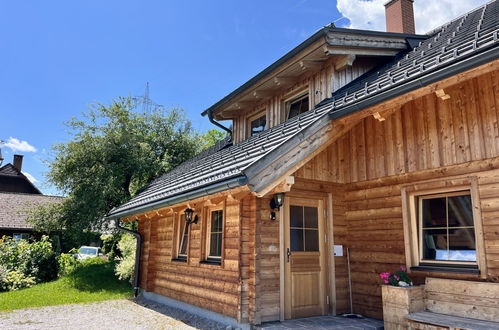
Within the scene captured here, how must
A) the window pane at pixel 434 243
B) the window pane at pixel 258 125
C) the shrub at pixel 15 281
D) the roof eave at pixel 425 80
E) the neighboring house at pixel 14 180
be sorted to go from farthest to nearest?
the neighboring house at pixel 14 180
the shrub at pixel 15 281
the window pane at pixel 258 125
the window pane at pixel 434 243
the roof eave at pixel 425 80

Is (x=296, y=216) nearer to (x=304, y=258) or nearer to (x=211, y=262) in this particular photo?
(x=304, y=258)

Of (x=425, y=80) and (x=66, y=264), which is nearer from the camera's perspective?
(x=425, y=80)

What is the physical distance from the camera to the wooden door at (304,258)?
5371 millimetres

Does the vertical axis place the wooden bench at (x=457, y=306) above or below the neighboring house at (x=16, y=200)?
below

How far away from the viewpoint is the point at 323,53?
21.2 feet

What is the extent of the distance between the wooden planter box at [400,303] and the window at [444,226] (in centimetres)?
50

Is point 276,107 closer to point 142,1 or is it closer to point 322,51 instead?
point 322,51

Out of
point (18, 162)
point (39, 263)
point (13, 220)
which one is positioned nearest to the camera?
point (39, 263)

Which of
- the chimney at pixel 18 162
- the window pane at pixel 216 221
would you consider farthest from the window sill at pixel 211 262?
the chimney at pixel 18 162

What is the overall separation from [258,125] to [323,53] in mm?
2946

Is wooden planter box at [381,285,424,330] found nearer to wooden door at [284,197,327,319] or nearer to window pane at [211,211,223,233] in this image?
wooden door at [284,197,327,319]

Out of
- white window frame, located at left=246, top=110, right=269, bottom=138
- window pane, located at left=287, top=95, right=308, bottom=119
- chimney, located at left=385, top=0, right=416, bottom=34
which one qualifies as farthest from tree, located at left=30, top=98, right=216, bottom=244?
chimney, located at left=385, top=0, right=416, bottom=34

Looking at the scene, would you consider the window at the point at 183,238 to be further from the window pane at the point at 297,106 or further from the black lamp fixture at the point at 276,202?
the window pane at the point at 297,106

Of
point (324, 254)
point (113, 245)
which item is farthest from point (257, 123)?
point (113, 245)
